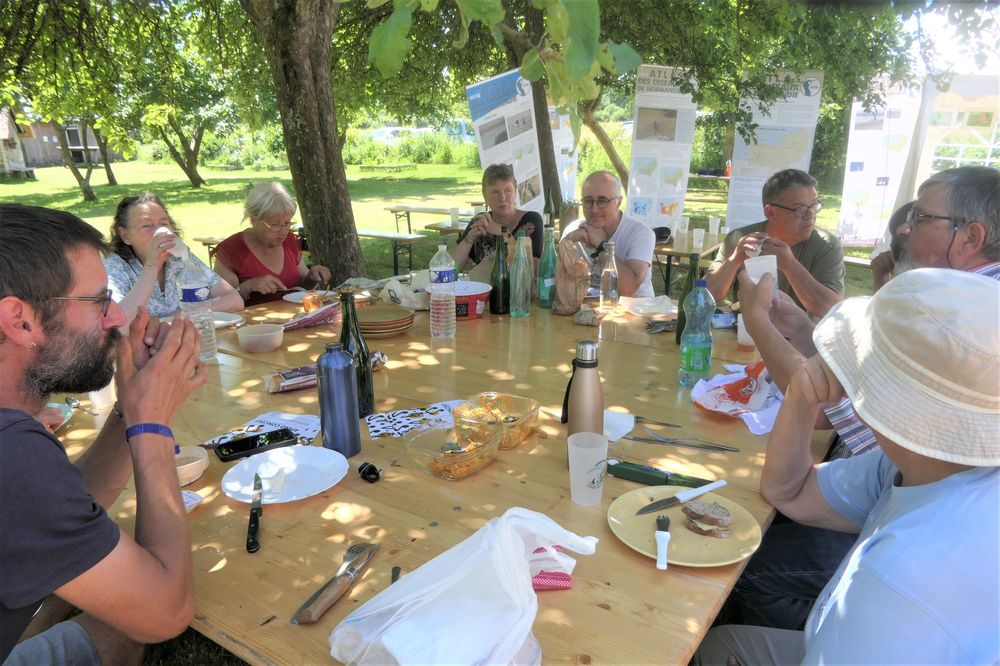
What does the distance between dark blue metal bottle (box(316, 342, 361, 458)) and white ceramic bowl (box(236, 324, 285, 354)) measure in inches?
45.9

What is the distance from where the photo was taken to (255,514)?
1.57 meters

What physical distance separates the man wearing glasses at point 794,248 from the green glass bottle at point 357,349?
2176mm

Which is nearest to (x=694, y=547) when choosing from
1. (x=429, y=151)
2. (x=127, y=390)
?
(x=127, y=390)

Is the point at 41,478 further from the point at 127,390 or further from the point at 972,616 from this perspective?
the point at 972,616

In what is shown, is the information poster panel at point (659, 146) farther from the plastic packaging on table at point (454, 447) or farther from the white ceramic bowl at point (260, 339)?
the plastic packaging on table at point (454, 447)

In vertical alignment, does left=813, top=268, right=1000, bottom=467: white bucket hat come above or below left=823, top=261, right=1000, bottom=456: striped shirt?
above

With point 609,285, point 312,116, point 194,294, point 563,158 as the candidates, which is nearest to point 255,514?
point 194,294

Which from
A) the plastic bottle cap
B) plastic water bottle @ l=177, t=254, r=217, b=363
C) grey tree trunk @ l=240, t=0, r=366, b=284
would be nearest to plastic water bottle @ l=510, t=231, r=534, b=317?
plastic water bottle @ l=177, t=254, r=217, b=363

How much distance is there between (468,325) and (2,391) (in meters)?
2.24

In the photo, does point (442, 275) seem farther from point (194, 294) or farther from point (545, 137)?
point (545, 137)

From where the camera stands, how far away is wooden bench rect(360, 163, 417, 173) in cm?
2978

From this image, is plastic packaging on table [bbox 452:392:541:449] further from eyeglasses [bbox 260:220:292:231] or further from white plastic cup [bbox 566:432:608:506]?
eyeglasses [bbox 260:220:292:231]

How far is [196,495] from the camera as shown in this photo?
1.70 m

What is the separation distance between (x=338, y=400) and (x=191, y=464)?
0.44 metres
